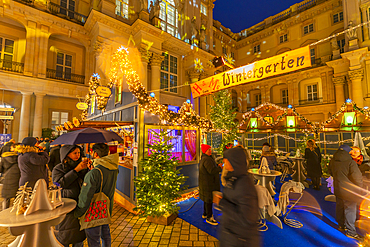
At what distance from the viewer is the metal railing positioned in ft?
40.8

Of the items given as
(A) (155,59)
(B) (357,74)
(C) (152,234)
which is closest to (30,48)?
(A) (155,59)

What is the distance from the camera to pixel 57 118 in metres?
13.5

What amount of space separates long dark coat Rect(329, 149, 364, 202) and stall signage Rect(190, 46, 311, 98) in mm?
2195

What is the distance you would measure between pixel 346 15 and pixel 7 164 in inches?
919

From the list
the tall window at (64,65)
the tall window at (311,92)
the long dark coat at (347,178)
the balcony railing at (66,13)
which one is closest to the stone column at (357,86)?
the tall window at (311,92)

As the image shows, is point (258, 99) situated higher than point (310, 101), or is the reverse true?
point (258, 99)

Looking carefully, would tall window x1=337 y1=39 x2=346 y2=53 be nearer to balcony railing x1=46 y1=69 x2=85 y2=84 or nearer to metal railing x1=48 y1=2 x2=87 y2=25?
metal railing x1=48 y1=2 x2=87 y2=25

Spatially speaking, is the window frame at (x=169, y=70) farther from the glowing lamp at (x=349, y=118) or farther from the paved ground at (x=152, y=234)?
the paved ground at (x=152, y=234)

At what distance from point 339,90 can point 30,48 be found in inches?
995

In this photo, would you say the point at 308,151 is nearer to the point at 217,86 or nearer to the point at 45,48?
the point at 217,86

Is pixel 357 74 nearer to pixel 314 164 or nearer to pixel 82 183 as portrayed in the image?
pixel 314 164

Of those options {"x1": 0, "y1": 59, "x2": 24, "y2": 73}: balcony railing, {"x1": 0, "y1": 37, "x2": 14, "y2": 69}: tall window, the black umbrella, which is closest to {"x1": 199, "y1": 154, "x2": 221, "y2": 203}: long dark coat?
the black umbrella

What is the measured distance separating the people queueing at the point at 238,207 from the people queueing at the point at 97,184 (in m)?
1.67

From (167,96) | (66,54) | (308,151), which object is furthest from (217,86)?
(66,54)
